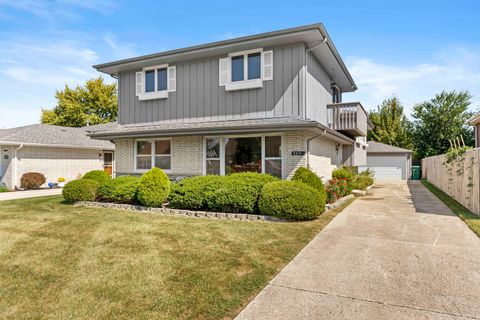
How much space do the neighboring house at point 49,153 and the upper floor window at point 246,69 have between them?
11.4 m

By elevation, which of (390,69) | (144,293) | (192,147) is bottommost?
(144,293)

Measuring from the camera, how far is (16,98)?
28781mm

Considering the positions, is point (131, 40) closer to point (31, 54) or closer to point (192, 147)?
point (31, 54)

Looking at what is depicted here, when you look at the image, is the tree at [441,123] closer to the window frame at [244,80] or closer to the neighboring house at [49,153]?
the window frame at [244,80]

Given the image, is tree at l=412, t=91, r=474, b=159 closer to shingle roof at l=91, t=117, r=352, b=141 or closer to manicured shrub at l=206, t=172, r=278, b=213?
shingle roof at l=91, t=117, r=352, b=141

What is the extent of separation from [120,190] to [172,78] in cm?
559

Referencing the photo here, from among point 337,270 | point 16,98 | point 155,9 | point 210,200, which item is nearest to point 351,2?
point 155,9

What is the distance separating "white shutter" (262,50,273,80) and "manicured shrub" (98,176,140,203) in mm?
6251

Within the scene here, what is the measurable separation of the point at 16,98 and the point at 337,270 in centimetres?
3422

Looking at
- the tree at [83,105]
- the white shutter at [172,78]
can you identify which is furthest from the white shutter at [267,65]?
the tree at [83,105]

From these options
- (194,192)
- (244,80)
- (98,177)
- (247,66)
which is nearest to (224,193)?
(194,192)

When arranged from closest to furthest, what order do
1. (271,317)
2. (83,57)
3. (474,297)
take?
(271,317), (474,297), (83,57)

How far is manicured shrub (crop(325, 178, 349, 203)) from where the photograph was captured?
10555mm

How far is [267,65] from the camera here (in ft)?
37.9
